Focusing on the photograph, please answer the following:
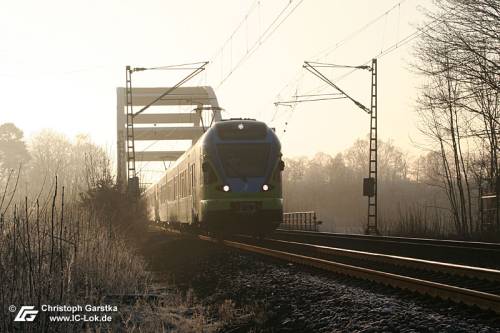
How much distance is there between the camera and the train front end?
1694 centimetres

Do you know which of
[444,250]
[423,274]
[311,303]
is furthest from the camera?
[444,250]

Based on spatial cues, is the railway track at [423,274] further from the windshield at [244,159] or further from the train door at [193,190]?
the train door at [193,190]

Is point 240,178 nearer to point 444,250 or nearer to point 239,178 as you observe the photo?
point 239,178

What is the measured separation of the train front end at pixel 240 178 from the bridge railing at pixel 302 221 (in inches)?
607

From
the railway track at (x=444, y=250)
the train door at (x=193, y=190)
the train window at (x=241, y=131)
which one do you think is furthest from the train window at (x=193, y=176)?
the railway track at (x=444, y=250)

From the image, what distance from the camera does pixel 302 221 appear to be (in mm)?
38062

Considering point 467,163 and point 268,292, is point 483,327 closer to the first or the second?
point 268,292

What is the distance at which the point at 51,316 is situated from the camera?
5.90m

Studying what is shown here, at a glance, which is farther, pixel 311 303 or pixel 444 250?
pixel 444 250

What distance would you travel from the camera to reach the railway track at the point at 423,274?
670 cm

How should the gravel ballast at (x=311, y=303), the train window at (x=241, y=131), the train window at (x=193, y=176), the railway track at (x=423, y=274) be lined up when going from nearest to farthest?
the gravel ballast at (x=311, y=303) < the railway track at (x=423, y=274) < the train window at (x=241, y=131) < the train window at (x=193, y=176)

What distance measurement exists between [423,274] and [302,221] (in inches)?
1132

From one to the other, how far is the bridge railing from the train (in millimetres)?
15351

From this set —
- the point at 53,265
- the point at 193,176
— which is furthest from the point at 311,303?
the point at 193,176
